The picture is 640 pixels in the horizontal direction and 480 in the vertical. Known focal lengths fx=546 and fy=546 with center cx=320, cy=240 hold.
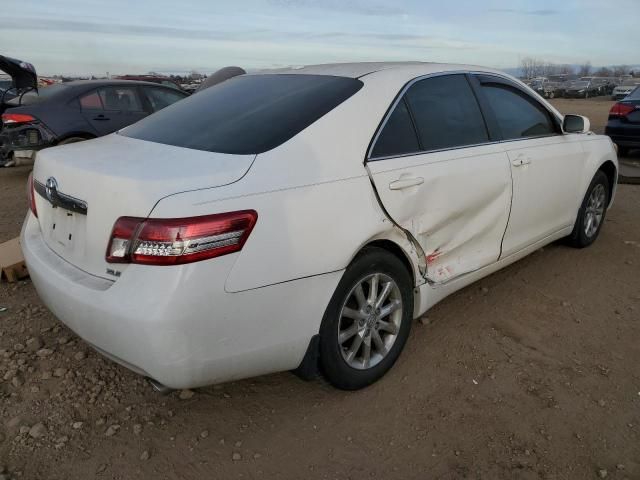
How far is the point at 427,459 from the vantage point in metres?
2.36

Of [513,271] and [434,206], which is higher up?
[434,206]

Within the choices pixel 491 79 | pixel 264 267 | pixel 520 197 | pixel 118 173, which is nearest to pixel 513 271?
pixel 520 197

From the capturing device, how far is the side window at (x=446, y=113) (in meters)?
3.04

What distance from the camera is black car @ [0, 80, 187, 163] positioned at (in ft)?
24.6

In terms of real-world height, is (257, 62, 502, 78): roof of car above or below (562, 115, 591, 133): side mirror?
above

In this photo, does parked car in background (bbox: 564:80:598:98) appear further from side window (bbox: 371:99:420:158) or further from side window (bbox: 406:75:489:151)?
side window (bbox: 371:99:420:158)

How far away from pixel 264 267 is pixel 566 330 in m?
2.24

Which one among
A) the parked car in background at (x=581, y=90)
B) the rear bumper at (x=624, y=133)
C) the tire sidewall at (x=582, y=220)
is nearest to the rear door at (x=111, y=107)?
the tire sidewall at (x=582, y=220)

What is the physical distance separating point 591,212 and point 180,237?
4.05 metres

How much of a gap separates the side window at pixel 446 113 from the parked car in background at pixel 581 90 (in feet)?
137

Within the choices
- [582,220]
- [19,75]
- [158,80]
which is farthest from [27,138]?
[158,80]

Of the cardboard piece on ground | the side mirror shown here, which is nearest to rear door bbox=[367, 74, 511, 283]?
the side mirror

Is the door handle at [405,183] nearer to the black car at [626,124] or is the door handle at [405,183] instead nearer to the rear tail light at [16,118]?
the rear tail light at [16,118]

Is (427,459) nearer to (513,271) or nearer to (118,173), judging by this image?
(118,173)
